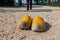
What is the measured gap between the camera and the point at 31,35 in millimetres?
6051

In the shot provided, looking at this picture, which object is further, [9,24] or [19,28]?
[9,24]

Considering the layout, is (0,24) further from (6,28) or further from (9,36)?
(9,36)

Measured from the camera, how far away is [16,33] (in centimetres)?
618

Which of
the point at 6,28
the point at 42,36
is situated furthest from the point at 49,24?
the point at 6,28

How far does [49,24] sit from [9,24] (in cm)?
136

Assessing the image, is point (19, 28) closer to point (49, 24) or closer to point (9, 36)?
point (9, 36)

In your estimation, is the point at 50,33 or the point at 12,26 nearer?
the point at 50,33

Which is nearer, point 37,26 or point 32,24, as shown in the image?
point 37,26

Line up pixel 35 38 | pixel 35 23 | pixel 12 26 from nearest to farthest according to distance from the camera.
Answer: pixel 35 38, pixel 35 23, pixel 12 26

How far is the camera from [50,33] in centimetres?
622

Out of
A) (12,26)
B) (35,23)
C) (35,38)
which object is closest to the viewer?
(35,38)

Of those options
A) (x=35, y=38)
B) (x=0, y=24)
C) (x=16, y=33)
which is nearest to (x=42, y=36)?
(x=35, y=38)

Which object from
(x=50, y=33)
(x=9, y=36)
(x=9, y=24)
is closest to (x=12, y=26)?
(x=9, y=24)

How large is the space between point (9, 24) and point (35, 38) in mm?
1444
